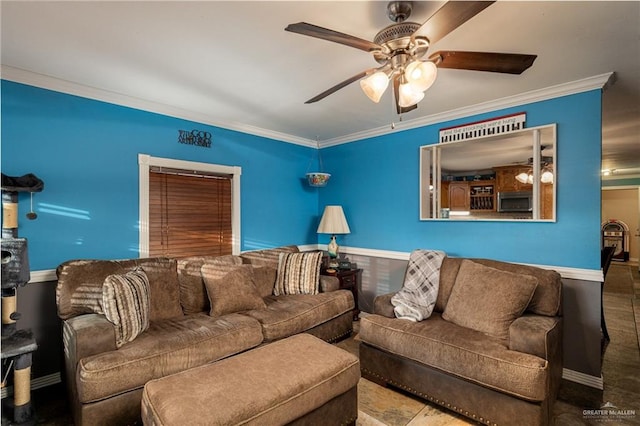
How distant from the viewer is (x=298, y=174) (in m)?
4.41

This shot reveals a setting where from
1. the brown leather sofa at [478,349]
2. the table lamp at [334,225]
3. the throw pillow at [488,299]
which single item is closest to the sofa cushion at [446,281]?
the brown leather sofa at [478,349]

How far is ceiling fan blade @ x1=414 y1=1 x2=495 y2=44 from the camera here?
1.20 meters

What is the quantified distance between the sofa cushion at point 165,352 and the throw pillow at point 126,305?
0.24 feet

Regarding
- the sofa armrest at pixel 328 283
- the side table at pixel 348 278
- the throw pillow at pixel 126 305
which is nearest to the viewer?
the throw pillow at pixel 126 305

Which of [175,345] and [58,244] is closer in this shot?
[175,345]

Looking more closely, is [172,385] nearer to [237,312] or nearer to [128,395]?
[128,395]

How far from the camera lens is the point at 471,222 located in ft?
10.5

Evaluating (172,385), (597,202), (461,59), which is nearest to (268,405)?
(172,385)

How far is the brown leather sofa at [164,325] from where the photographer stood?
6.02 feet

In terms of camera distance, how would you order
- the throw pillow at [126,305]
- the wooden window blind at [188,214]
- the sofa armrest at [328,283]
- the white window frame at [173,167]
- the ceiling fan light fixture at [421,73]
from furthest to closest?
the sofa armrest at [328,283], the wooden window blind at [188,214], the white window frame at [173,167], the throw pillow at [126,305], the ceiling fan light fixture at [421,73]

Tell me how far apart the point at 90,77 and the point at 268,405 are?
267 centimetres

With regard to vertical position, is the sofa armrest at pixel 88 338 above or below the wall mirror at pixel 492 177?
below

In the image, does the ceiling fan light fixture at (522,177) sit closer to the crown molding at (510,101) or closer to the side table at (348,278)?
the crown molding at (510,101)

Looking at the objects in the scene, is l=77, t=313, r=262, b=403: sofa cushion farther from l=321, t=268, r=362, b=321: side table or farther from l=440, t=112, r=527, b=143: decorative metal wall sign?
l=440, t=112, r=527, b=143: decorative metal wall sign
